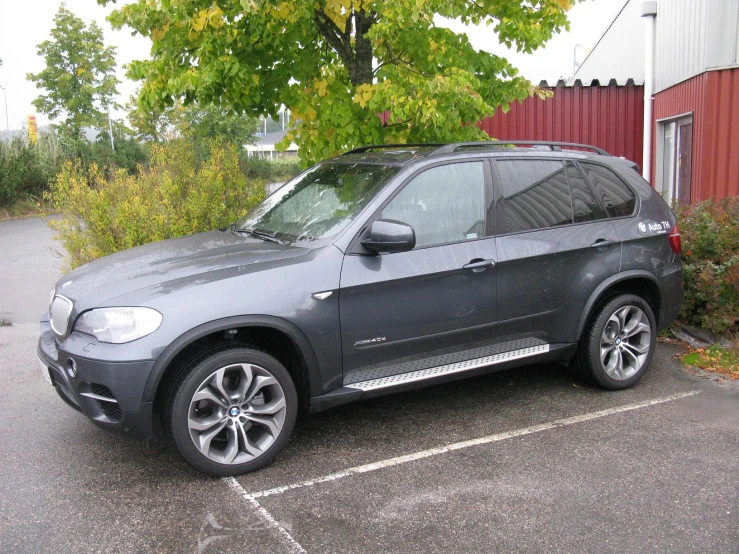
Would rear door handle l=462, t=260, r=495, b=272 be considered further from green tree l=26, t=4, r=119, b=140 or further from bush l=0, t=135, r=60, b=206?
green tree l=26, t=4, r=119, b=140

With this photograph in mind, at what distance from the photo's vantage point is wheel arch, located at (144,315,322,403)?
142 inches

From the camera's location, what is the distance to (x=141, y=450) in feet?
14.1

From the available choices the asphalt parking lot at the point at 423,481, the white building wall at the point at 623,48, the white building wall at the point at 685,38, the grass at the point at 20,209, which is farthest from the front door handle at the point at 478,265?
the grass at the point at 20,209

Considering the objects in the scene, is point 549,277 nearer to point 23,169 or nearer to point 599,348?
point 599,348

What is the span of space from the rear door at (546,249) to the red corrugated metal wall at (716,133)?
4.51 metres

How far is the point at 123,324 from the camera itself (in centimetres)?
366

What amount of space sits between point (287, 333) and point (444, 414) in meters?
1.52

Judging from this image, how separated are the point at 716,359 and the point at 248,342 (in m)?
4.10

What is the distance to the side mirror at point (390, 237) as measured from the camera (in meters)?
3.98

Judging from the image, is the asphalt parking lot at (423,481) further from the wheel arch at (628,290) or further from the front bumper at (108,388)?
the wheel arch at (628,290)

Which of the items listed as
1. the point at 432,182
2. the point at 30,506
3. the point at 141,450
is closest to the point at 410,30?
the point at 432,182

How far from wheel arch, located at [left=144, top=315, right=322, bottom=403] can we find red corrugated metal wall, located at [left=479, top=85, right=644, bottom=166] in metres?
9.83

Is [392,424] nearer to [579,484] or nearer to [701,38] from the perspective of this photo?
[579,484]

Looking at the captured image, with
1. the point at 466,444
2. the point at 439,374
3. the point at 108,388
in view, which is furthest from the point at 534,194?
the point at 108,388
